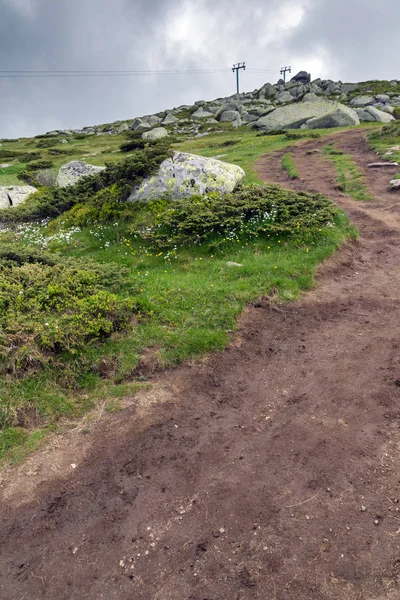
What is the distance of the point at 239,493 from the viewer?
6.11 m

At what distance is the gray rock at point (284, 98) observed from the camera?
84.3m

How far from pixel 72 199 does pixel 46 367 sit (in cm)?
1252

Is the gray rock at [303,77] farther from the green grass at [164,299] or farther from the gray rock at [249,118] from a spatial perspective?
the green grass at [164,299]

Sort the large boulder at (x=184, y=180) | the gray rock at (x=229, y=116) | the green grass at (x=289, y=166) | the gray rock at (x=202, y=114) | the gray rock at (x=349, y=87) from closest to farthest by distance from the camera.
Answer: the large boulder at (x=184, y=180) → the green grass at (x=289, y=166) → the gray rock at (x=229, y=116) → the gray rock at (x=202, y=114) → the gray rock at (x=349, y=87)

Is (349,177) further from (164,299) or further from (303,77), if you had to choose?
(303,77)

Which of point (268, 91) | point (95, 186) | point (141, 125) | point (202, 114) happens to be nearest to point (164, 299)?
point (95, 186)

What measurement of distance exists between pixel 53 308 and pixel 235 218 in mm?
7538

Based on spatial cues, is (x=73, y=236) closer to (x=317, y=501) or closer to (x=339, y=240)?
(x=339, y=240)

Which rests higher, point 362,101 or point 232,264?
point 362,101

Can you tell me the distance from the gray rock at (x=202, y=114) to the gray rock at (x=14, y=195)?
2412 inches

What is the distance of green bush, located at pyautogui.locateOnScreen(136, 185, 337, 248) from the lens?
567 inches

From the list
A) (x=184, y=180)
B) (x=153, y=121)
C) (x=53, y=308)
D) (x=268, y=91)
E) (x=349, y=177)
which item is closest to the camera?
(x=53, y=308)

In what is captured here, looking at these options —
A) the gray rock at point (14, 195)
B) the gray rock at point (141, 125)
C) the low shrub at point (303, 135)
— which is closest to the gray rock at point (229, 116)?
the gray rock at point (141, 125)

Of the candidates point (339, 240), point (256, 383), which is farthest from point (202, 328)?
point (339, 240)
